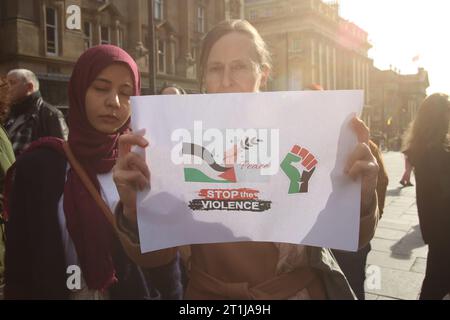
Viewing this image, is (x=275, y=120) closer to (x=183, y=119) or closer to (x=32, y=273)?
(x=183, y=119)

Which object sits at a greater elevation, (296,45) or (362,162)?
(296,45)

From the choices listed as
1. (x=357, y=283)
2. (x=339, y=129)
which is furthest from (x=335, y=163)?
(x=357, y=283)

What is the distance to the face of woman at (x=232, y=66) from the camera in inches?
58.5

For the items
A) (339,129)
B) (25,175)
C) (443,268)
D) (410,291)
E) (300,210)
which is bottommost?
(410,291)

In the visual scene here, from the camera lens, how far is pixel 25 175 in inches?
63.3

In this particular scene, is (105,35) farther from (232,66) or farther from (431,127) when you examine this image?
(232,66)

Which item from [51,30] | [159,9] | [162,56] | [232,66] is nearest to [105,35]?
[51,30]

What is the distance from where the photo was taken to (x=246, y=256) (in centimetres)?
136

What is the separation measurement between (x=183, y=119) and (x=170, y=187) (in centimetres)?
24

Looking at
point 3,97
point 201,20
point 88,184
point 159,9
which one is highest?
point 201,20

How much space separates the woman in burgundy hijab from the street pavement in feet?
5.16

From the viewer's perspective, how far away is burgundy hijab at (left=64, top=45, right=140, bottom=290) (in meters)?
1.56

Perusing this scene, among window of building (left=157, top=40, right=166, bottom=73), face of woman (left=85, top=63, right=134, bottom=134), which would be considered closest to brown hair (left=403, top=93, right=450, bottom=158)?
face of woman (left=85, top=63, right=134, bottom=134)

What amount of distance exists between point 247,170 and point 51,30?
15945 mm
